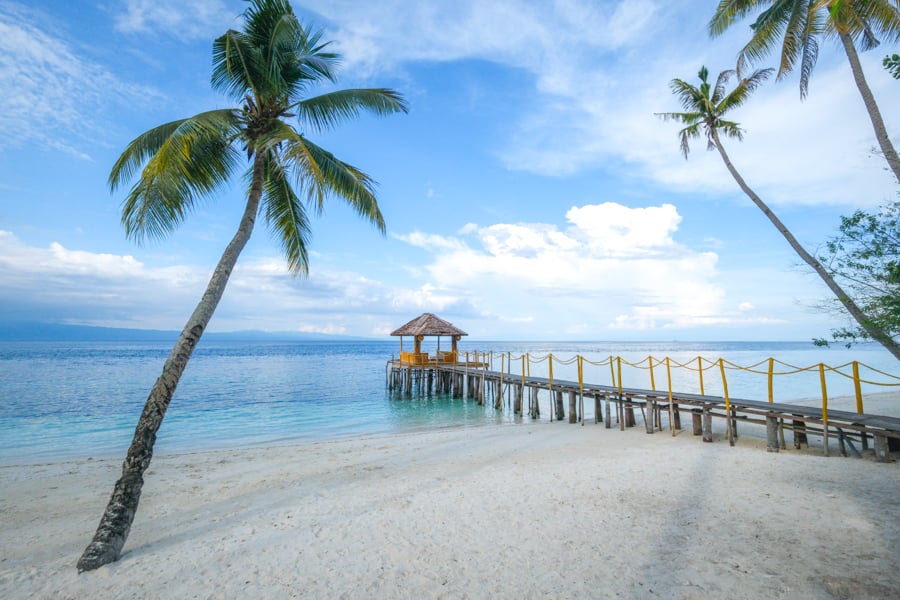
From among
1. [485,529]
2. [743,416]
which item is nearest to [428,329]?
[743,416]

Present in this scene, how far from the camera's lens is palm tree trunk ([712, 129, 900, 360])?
29.9 feet

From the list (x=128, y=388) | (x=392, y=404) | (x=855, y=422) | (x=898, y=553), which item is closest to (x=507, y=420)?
(x=392, y=404)

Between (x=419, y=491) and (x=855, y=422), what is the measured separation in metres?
8.57

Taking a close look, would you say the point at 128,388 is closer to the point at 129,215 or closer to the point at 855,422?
the point at 129,215

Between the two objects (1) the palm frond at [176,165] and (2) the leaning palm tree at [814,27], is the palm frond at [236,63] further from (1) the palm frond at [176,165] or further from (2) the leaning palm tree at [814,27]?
(2) the leaning palm tree at [814,27]

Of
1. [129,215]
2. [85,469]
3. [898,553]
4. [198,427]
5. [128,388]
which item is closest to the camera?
[898,553]

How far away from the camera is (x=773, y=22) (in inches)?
410

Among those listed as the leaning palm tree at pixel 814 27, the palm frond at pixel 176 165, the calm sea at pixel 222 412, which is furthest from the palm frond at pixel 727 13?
the palm frond at pixel 176 165

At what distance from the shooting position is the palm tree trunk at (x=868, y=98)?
816 cm

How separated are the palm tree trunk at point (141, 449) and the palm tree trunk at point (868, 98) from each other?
38.1ft

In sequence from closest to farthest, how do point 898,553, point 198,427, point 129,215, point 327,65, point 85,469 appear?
point 898,553 < point 129,215 < point 327,65 < point 85,469 < point 198,427

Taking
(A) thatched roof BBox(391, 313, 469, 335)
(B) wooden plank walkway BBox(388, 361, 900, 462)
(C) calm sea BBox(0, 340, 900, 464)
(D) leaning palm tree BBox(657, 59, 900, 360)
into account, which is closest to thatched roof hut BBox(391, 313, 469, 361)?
(A) thatched roof BBox(391, 313, 469, 335)

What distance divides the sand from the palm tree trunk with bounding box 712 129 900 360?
2782mm

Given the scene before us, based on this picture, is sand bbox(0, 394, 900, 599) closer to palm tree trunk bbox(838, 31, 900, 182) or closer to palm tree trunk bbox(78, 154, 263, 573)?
palm tree trunk bbox(78, 154, 263, 573)
